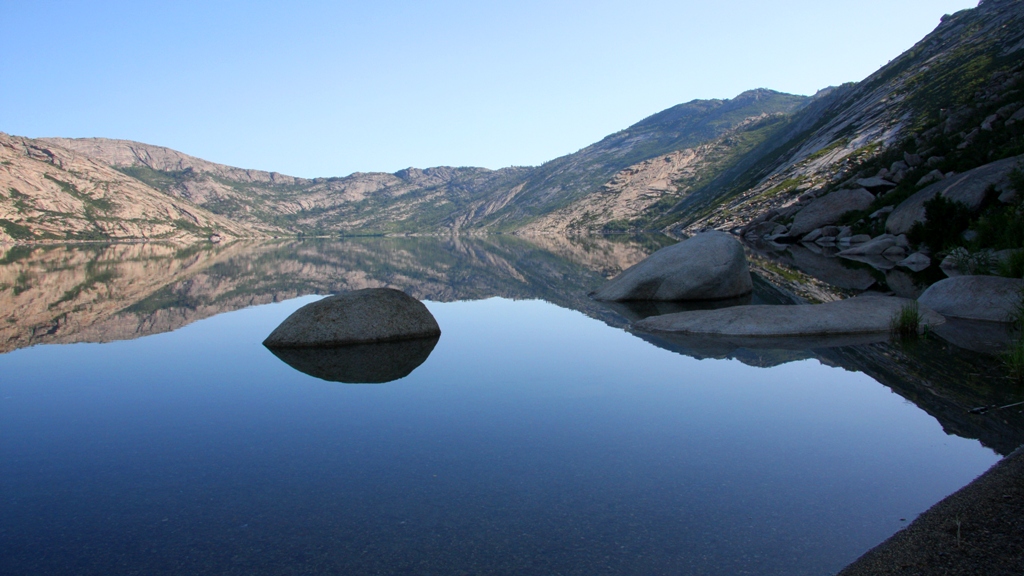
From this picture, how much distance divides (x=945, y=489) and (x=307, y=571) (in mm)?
6924

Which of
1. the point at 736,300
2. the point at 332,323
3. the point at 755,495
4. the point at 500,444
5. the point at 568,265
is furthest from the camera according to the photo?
the point at 568,265

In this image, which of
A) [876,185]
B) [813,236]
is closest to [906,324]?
[876,185]

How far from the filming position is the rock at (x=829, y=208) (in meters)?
50.4

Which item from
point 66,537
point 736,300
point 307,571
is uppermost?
point 66,537

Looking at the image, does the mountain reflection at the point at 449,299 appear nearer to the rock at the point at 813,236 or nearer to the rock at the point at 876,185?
the rock at the point at 813,236

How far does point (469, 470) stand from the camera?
25.1 feet

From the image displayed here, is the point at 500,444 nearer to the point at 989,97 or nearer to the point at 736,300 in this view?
the point at 736,300

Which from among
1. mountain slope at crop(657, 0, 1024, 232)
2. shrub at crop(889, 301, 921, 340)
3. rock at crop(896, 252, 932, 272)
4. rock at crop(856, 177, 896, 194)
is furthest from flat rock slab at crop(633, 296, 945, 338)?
rock at crop(856, 177, 896, 194)

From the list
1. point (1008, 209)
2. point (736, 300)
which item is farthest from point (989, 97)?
point (736, 300)

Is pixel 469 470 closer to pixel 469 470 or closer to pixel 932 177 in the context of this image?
pixel 469 470

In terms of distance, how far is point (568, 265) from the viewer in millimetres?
47500

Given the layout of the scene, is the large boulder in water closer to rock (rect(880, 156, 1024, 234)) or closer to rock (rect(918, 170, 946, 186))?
rock (rect(880, 156, 1024, 234))

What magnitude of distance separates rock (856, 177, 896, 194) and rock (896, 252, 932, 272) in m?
17.5

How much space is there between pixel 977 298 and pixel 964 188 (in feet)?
60.2
